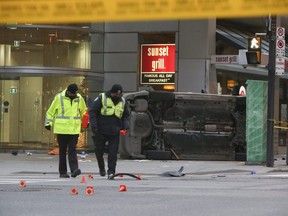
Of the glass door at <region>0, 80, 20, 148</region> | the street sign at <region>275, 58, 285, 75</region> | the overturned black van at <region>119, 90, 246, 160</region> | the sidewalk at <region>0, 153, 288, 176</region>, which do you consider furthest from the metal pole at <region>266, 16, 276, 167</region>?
the glass door at <region>0, 80, 20, 148</region>

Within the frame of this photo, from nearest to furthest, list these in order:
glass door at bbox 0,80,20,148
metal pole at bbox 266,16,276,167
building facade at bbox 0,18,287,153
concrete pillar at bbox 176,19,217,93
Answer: metal pole at bbox 266,16,276,167 → concrete pillar at bbox 176,19,217,93 → building facade at bbox 0,18,287,153 → glass door at bbox 0,80,20,148

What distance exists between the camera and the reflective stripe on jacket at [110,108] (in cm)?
1141

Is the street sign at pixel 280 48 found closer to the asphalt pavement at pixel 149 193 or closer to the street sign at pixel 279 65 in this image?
the street sign at pixel 279 65

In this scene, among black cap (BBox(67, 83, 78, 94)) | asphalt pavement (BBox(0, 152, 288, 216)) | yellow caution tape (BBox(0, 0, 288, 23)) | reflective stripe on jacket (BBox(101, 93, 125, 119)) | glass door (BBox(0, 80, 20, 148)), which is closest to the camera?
yellow caution tape (BBox(0, 0, 288, 23))

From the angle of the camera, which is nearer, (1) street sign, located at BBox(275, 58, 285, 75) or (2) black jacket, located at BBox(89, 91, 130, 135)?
(2) black jacket, located at BBox(89, 91, 130, 135)

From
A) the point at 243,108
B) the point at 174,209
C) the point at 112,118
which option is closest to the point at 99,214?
the point at 174,209

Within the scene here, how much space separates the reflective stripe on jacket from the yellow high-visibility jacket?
480mm

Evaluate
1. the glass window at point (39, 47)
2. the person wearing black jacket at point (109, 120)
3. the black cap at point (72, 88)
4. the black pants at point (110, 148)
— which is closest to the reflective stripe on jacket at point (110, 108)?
the person wearing black jacket at point (109, 120)

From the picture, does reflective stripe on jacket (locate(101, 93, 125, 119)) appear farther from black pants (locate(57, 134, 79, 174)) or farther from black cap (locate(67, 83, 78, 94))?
black pants (locate(57, 134, 79, 174))

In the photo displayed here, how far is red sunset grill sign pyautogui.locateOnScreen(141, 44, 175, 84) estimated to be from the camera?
69.7 ft

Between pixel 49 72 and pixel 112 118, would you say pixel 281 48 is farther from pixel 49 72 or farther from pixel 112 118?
pixel 49 72

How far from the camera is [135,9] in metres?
3.14

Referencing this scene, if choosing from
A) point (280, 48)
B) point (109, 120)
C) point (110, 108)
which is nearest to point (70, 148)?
point (109, 120)

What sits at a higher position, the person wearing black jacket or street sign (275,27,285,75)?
street sign (275,27,285,75)
